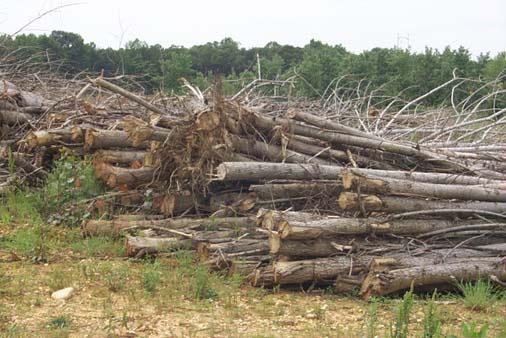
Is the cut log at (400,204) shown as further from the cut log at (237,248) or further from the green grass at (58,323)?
the green grass at (58,323)

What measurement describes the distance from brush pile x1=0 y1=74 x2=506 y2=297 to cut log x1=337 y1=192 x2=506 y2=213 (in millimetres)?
11

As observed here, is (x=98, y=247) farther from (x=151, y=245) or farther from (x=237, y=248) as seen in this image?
(x=237, y=248)

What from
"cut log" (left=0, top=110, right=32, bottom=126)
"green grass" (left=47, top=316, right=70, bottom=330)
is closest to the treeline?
"cut log" (left=0, top=110, right=32, bottom=126)

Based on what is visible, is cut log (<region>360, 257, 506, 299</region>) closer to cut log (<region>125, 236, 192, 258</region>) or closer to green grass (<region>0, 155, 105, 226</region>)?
cut log (<region>125, 236, 192, 258</region>)

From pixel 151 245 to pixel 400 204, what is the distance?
82.1 inches

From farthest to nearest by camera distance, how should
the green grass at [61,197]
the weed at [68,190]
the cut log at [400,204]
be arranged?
the weed at [68,190]
the green grass at [61,197]
the cut log at [400,204]

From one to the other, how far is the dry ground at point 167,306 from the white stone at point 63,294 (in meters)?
0.05

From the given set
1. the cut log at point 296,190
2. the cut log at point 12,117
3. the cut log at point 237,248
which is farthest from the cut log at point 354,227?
the cut log at point 12,117

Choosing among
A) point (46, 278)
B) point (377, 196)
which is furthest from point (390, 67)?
point (46, 278)

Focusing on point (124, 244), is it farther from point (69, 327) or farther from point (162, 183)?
point (69, 327)

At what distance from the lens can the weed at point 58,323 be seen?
12.3 ft

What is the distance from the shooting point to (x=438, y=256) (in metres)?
5.10

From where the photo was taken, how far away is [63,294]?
4.37 m

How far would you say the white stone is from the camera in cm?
435
